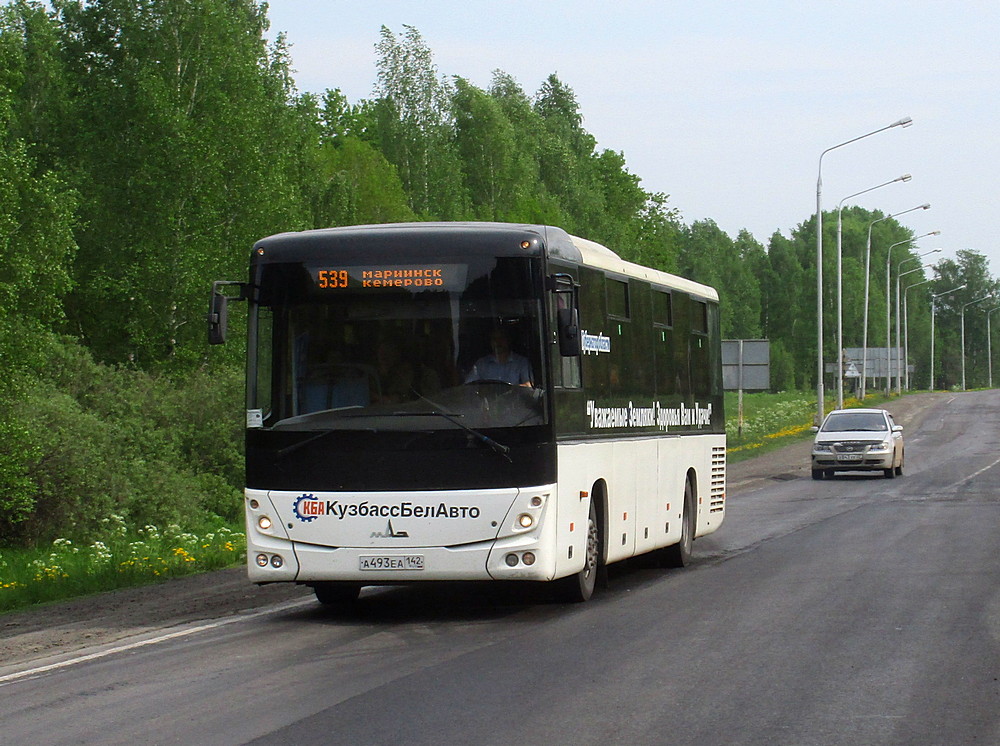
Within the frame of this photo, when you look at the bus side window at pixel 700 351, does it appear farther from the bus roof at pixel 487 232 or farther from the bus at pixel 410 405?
the bus at pixel 410 405

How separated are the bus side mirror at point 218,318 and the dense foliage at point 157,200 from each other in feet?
50.4

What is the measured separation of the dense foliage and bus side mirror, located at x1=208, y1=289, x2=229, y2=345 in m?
15.4

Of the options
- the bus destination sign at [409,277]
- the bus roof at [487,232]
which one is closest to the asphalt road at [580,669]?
the bus destination sign at [409,277]

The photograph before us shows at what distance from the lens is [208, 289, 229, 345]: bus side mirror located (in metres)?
11.8

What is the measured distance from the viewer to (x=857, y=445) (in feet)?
124

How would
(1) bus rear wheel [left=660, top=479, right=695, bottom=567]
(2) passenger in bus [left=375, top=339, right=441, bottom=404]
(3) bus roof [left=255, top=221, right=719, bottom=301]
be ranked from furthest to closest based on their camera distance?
(1) bus rear wheel [left=660, top=479, right=695, bottom=567]
(3) bus roof [left=255, top=221, right=719, bottom=301]
(2) passenger in bus [left=375, top=339, right=441, bottom=404]

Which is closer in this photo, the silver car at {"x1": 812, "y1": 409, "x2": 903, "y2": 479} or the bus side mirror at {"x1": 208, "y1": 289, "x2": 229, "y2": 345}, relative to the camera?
the bus side mirror at {"x1": 208, "y1": 289, "x2": 229, "y2": 345}

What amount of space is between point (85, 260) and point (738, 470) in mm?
18697

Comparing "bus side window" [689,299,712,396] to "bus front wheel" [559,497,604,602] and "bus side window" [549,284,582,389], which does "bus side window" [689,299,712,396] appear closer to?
"bus front wheel" [559,497,604,602]

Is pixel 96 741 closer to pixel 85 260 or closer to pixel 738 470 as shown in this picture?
pixel 738 470

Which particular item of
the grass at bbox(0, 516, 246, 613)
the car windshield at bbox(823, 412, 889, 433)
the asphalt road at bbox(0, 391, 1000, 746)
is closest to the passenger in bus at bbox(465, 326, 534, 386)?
the asphalt road at bbox(0, 391, 1000, 746)

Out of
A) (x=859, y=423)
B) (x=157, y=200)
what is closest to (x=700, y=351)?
(x=859, y=423)

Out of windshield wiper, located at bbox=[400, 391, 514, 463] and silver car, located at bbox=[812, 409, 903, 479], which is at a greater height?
windshield wiper, located at bbox=[400, 391, 514, 463]

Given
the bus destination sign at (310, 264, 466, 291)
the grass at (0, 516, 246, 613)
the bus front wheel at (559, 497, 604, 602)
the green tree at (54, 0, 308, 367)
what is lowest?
the grass at (0, 516, 246, 613)
